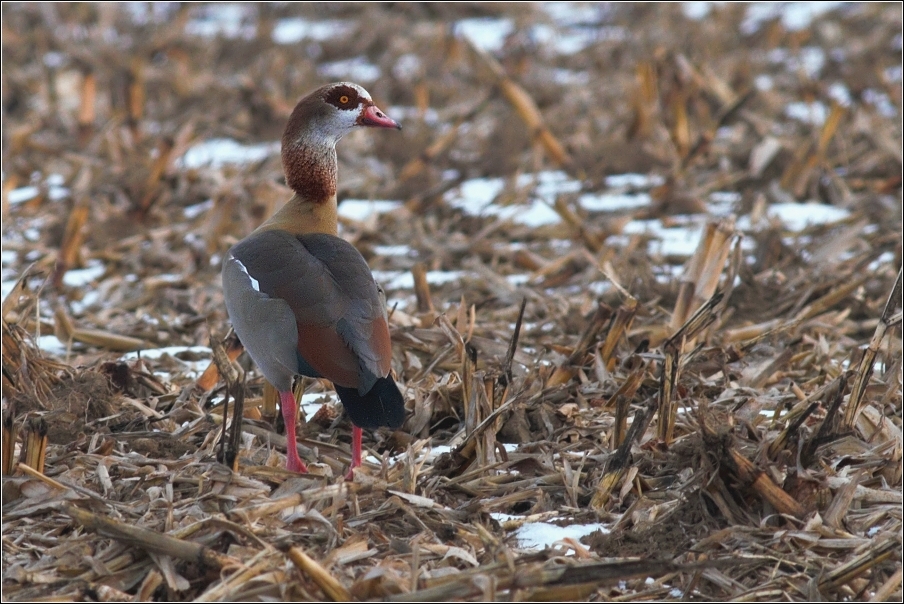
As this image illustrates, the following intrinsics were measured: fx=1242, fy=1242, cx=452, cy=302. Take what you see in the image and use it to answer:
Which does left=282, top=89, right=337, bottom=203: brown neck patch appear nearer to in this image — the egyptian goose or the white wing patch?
the egyptian goose

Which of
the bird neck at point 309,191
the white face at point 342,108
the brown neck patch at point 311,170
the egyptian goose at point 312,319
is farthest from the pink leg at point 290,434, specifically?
the white face at point 342,108

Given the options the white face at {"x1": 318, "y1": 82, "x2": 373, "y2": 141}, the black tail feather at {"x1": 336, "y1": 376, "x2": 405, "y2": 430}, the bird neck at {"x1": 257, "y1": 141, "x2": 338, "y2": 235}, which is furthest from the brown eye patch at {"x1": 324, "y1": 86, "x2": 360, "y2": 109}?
the black tail feather at {"x1": 336, "y1": 376, "x2": 405, "y2": 430}

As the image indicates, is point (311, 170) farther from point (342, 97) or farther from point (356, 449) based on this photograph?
point (356, 449)

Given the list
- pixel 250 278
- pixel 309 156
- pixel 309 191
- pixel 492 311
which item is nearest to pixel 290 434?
pixel 250 278

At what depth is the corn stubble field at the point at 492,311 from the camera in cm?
354

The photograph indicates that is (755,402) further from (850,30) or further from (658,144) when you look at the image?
(850,30)

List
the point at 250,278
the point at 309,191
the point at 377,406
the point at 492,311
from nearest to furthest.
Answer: the point at 377,406, the point at 250,278, the point at 309,191, the point at 492,311

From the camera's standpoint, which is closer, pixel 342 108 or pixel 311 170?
pixel 311 170

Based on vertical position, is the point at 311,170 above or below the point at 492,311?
above

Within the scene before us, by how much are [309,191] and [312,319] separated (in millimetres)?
950

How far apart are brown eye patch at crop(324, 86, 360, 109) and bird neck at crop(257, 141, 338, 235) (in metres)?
0.18

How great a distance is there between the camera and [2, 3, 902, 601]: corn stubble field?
3.54 metres

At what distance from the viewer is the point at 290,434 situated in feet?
14.0

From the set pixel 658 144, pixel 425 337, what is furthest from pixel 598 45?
pixel 425 337
